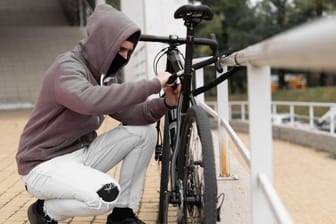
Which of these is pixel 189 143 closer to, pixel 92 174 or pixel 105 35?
pixel 92 174

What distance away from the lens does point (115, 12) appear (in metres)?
Answer: 2.30

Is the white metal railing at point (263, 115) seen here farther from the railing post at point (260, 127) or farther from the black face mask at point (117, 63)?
the black face mask at point (117, 63)

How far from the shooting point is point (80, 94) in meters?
2.14

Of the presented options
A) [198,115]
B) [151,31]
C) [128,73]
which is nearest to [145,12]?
[151,31]

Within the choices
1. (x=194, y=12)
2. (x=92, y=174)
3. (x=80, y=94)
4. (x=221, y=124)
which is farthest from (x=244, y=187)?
(x=80, y=94)

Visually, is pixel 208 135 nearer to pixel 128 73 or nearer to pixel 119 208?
pixel 119 208

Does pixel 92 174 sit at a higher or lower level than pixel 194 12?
lower

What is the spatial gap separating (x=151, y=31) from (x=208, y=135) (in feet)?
19.8

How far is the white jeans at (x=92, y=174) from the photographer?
230 cm

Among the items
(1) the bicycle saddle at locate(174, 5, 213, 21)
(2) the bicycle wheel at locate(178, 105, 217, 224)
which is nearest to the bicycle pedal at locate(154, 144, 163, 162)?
(2) the bicycle wheel at locate(178, 105, 217, 224)

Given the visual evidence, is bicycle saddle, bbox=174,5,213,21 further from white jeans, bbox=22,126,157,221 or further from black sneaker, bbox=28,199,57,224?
black sneaker, bbox=28,199,57,224

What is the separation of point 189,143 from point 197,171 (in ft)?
0.46

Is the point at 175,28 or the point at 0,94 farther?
the point at 0,94

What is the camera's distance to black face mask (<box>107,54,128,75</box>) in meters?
2.42
